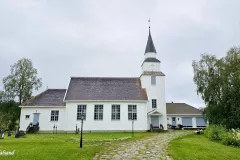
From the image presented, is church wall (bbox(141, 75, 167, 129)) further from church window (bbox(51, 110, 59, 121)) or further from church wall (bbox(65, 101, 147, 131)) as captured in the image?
church window (bbox(51, 110, 59, 121))

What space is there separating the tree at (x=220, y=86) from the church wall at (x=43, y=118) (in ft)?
56.5

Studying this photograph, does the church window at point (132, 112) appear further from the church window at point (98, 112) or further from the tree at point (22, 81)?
the tree at point (22, 81)

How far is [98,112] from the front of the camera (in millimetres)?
24516

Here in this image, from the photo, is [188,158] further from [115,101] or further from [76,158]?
[115,101]

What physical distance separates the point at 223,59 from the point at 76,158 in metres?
20.1

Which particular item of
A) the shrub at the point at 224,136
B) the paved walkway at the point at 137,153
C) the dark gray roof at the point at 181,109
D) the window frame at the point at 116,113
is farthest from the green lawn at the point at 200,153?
the dark gray roof at the point at 181,109

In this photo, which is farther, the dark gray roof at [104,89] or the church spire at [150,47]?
the church spire at [150,47]

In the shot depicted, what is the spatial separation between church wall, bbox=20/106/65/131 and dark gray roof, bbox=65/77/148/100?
262cm

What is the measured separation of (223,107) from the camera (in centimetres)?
2134

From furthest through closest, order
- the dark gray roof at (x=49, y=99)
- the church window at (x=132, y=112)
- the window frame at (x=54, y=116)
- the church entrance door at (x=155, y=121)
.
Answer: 1. the church entrance door at (x=155, y=121)
2. the dark gray roof at (x=49, y=99)
3. the window frame at (x=54, y=116)
4. the church window at (x=132, y=112)

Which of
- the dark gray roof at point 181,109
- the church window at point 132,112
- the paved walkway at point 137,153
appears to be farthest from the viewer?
the dark gray roof at point 181,109

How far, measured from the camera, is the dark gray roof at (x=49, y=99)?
25234 mm

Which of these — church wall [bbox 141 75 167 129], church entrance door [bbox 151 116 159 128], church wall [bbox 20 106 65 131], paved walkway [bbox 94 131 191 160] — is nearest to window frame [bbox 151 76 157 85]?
church wall [bbox 141 75 167 129]

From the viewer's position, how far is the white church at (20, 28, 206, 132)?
953 inches
